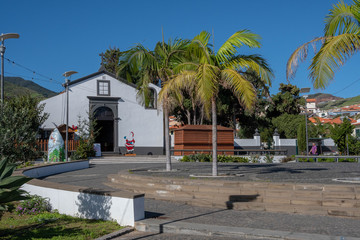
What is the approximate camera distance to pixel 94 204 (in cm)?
784

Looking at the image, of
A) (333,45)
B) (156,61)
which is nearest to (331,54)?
(333,45)

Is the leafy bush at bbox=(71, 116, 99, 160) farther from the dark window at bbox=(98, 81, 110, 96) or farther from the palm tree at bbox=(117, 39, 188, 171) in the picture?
the palm tree at bbox=(117, 39, 188, 171)

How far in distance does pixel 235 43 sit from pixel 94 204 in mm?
6813

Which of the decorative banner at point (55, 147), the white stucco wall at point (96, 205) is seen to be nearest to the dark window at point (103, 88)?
the decorative banner at point (55, 147)

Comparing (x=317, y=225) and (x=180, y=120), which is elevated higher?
(x=180, y=120)

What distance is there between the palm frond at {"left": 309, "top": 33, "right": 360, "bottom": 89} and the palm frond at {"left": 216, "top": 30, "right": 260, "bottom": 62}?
2.42 metres

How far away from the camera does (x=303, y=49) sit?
10117 mm

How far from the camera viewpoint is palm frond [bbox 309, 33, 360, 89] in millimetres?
9406

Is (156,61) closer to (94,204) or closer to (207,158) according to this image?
(94,204)

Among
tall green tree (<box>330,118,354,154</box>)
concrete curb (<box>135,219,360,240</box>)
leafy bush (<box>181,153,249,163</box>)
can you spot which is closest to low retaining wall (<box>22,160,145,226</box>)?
concrete curb (<box>135,219,360,240</box>)

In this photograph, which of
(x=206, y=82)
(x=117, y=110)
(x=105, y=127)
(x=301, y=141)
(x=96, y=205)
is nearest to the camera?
(x=96, y=205)

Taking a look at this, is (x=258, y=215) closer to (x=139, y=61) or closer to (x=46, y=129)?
(x=139, y=61)

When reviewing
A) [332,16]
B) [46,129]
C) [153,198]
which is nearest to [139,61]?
[153,198]

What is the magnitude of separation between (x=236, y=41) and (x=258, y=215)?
595 centimetres
